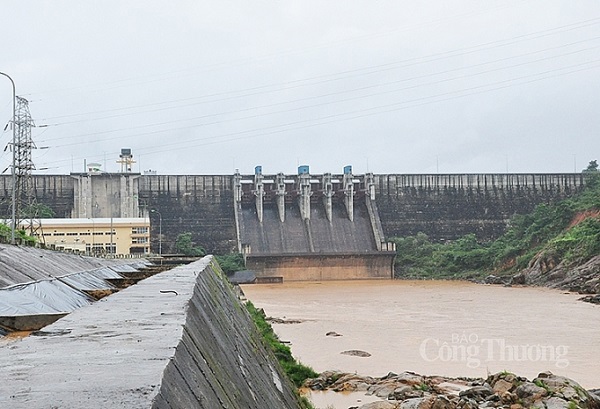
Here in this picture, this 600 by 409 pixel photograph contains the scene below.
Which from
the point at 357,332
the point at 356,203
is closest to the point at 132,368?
the point at 357,332

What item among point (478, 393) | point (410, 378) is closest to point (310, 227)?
point (410, 378)

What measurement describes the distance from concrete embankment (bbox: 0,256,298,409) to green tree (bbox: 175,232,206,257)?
135 feet

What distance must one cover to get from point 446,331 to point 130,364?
18.0 m

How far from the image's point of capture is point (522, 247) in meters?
41.6

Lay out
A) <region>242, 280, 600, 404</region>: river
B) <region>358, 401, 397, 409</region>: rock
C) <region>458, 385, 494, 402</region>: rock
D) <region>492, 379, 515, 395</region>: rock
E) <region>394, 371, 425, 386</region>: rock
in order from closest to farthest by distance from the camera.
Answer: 1. <region>358, 401, 397, 409</region>: rock
2. <region>458, 385, 494, 402</region>: rock
3. <region>492, 379, 515, 395</region>: rock
4. <region>394, 371, 425, 386</region>: rock
5. <region>242, 280, 600, 404</region>: river

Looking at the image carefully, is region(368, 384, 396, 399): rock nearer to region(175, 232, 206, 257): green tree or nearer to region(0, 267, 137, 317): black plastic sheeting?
region(0, 267, 137, 317): black plastic sheeting

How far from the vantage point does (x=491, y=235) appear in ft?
163

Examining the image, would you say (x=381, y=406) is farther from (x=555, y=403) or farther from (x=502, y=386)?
(x=502, y=386)

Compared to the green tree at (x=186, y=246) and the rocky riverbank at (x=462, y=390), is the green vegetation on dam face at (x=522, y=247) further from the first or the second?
the rocky riverbank at (x=462, y=390)

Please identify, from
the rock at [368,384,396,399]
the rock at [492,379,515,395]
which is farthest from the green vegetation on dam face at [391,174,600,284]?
the rock at [368,384,396,399]

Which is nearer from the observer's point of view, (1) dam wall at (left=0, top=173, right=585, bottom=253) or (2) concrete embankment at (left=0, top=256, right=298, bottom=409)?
(2) concrete embankment at (left=0, top=256, right=298, bottom=409)

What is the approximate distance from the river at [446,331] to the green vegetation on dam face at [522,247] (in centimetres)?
372

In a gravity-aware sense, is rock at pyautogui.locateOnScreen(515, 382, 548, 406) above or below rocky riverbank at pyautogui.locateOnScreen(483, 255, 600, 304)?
above

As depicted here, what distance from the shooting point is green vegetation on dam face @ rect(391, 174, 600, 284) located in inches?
1421
